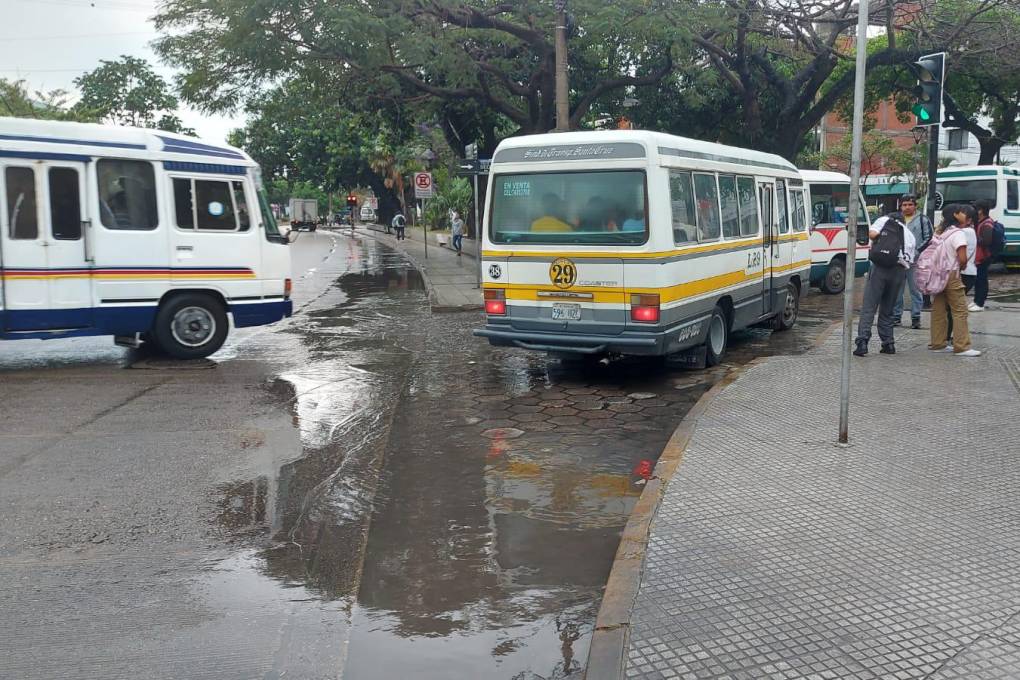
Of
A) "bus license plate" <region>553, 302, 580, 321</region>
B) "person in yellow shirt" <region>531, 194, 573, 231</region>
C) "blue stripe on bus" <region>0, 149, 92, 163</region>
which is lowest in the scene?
"bus license plate" <region>553, 302, 580, 321</region>

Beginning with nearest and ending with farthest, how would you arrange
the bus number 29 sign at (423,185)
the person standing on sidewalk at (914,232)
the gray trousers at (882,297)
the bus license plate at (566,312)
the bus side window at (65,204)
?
the bus license plate at (566,312) → the gray trousers at (882,297) → the bus side window at (65,204) → the person standing on sidewalk at (914,232) → the bus number 29 sign at (423,185)

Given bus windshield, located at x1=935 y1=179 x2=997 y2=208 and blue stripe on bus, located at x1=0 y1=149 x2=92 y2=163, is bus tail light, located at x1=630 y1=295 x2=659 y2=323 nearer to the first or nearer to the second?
blue stripe on bus, located at x1=0 y1=149 x2=92 y2=163

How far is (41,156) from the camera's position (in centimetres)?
1062

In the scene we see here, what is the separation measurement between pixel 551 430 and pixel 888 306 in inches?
195

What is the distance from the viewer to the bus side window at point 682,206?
9469 mm

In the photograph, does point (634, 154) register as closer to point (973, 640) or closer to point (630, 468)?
point (630, 468)

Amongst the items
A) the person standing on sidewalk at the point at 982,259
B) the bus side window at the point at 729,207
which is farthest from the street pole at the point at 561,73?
the person standing on sidewalk at the point at 982,259

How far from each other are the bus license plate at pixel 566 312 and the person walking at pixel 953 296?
13.5ft

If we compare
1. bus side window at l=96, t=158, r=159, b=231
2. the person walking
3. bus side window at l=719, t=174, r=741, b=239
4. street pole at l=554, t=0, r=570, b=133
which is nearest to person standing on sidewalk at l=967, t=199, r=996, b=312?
the person walking

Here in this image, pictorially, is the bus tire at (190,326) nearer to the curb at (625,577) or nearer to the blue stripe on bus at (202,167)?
the blue stripe on bus at (202,167)

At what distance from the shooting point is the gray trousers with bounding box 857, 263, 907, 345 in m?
10.6

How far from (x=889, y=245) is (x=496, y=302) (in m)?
4.41

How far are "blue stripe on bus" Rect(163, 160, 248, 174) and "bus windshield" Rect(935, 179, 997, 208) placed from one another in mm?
18095

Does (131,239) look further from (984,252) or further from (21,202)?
(984,252)
